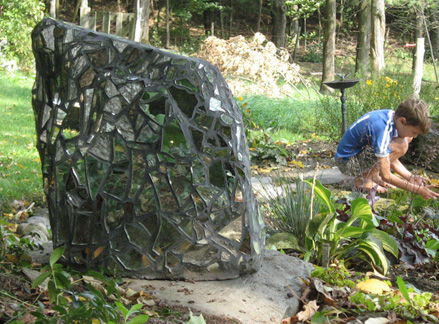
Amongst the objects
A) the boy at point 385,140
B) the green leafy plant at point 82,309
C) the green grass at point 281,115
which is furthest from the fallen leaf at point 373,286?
the green grass at point 281,115

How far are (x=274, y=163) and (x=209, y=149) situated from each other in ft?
14.5

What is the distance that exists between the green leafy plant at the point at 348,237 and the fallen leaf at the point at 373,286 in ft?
0.95

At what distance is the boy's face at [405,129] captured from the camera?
16.0ft

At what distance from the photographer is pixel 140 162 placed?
8.18 ft

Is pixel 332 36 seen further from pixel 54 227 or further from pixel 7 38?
pixel 54 227

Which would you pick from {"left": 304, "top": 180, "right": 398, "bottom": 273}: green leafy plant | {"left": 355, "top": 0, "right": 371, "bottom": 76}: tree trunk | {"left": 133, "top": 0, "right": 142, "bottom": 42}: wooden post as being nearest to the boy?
{"left": 304, "top": 180, "right": 398, "bottom": 273}: green leafy plant

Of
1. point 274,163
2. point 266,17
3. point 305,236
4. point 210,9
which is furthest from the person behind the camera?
point 266,17

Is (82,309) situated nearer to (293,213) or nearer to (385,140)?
(293,213)

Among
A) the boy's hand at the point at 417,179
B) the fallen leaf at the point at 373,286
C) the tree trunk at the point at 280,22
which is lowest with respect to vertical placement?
the fallen leaf at the point at 373,286

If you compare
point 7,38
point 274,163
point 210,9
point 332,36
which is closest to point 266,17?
point 210,9

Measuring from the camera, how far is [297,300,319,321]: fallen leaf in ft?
7.73

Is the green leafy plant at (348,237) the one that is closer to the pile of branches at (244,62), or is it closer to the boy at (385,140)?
the boy at (385,140)

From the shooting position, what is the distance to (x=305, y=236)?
329cm

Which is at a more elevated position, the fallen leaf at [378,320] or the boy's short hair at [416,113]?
the boy's short hair at [416,113]
